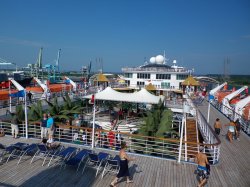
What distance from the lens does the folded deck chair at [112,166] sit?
6.63 meters

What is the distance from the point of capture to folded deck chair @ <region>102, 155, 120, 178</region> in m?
6.63

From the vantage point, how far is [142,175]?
275 inches

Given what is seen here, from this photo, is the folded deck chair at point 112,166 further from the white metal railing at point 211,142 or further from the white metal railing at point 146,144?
the white metal railing at point 211,142

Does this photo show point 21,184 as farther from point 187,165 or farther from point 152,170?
point 187,165

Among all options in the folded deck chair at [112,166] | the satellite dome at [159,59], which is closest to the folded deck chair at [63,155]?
the folded deck chair at [112,166]

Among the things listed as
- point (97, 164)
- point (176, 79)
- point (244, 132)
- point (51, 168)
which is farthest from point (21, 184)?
point (176, 79)

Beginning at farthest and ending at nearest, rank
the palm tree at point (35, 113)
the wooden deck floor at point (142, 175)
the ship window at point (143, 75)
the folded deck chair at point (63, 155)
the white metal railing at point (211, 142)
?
1. the ship window at point (143, 75)
2. the palm tree at point (35, 113)
3. the white metal railing at point (211, 142)
4. the folded deck chair at point (63, 155)
5. the wooden deck floor at point (142, 175)

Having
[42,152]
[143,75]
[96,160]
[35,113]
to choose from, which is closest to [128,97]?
[35,113]

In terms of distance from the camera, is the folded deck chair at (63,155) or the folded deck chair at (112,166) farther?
the folded deck chair at (63,155)

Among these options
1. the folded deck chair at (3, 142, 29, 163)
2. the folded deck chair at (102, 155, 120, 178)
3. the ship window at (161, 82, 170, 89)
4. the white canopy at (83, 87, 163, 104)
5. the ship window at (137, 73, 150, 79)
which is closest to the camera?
the folded deck chair at (102, 155, 120, 178)

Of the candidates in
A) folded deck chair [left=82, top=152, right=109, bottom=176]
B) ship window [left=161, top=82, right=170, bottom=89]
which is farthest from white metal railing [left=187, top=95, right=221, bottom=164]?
ship window [left=161, top=82, right=170, bottom=89]

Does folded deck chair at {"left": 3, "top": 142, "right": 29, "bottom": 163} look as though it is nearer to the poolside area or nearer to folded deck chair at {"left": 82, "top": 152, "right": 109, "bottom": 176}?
the poolside area

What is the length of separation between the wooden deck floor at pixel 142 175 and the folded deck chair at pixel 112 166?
21 cm

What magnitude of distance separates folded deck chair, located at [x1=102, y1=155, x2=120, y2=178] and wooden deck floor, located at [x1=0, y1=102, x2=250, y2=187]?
21 cm
